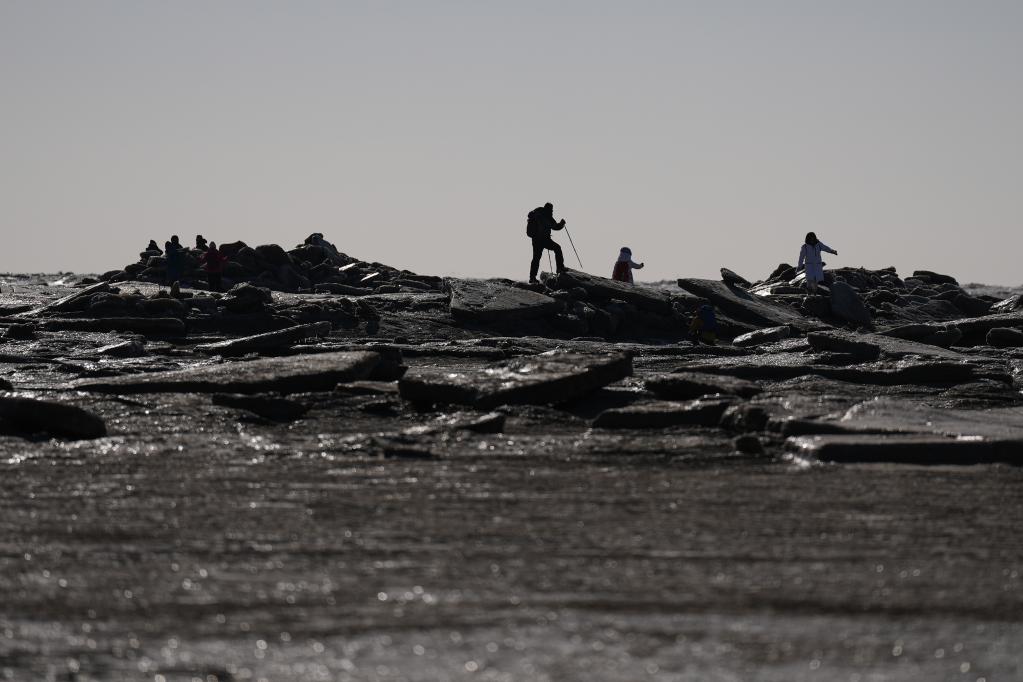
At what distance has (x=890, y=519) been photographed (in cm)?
535

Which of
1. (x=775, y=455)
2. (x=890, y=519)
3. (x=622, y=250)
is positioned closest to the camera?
Result: (x=890, y=519)

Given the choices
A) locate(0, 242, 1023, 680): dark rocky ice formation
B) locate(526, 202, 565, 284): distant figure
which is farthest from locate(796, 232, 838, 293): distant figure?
locate(0, 242, 1023, 680): dark rocky ice formation

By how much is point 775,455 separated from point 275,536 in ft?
9.57

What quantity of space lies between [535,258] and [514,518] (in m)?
15.1

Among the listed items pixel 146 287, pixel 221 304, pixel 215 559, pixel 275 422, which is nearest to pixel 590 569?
pixel 215 559

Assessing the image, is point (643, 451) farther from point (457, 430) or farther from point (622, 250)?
point (622, 250)

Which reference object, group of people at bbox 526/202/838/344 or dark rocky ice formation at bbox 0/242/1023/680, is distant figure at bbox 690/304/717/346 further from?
dark rocky ice formation at bbox 0/242/1023/680

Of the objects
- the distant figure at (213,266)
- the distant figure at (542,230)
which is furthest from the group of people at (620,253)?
the distant figure at (213,266)

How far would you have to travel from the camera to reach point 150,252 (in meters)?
31.9

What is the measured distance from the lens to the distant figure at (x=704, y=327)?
15.7 m

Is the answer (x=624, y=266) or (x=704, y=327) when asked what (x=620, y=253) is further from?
(x=704, y=327)

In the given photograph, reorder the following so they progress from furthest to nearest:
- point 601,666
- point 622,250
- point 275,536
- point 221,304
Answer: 1. point 622,250
2. point 221,304
3. point 275,536
4. point 601,666

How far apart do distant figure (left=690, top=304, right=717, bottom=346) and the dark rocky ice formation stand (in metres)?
3.57

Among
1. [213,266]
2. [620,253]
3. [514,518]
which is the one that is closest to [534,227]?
[620,253]
